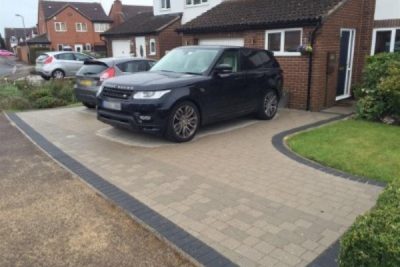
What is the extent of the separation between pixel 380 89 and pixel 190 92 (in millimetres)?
4596

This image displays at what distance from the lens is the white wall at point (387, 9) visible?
10.9 metres

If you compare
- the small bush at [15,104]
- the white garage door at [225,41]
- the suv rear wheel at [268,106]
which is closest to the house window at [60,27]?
the small bush at [15,104]

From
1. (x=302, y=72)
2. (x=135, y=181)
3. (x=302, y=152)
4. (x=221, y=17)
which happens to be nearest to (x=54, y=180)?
(x=135, y=181)

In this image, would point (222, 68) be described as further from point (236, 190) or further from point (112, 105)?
point (236, 190)

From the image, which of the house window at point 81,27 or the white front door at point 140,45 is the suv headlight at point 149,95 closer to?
the white front door at point 140,45

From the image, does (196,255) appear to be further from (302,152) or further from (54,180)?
(302,152)

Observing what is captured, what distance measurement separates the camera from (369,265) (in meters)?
2.21

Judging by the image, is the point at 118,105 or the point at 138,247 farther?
the point at 118,105

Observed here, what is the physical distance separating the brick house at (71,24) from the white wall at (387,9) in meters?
49.3

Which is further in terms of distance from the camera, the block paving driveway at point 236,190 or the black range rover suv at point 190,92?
the black range rover suv at point 190,92

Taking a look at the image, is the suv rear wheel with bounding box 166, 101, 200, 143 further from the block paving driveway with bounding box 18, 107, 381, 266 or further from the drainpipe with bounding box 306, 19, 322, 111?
the drainpipe with bounding box 306, 19, 322, 111

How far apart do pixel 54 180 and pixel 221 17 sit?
9754mm

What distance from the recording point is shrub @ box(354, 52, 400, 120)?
8.36 metres

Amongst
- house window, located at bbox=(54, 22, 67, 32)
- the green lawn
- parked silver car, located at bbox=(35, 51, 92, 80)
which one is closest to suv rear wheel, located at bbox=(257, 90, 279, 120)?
the green lawn
